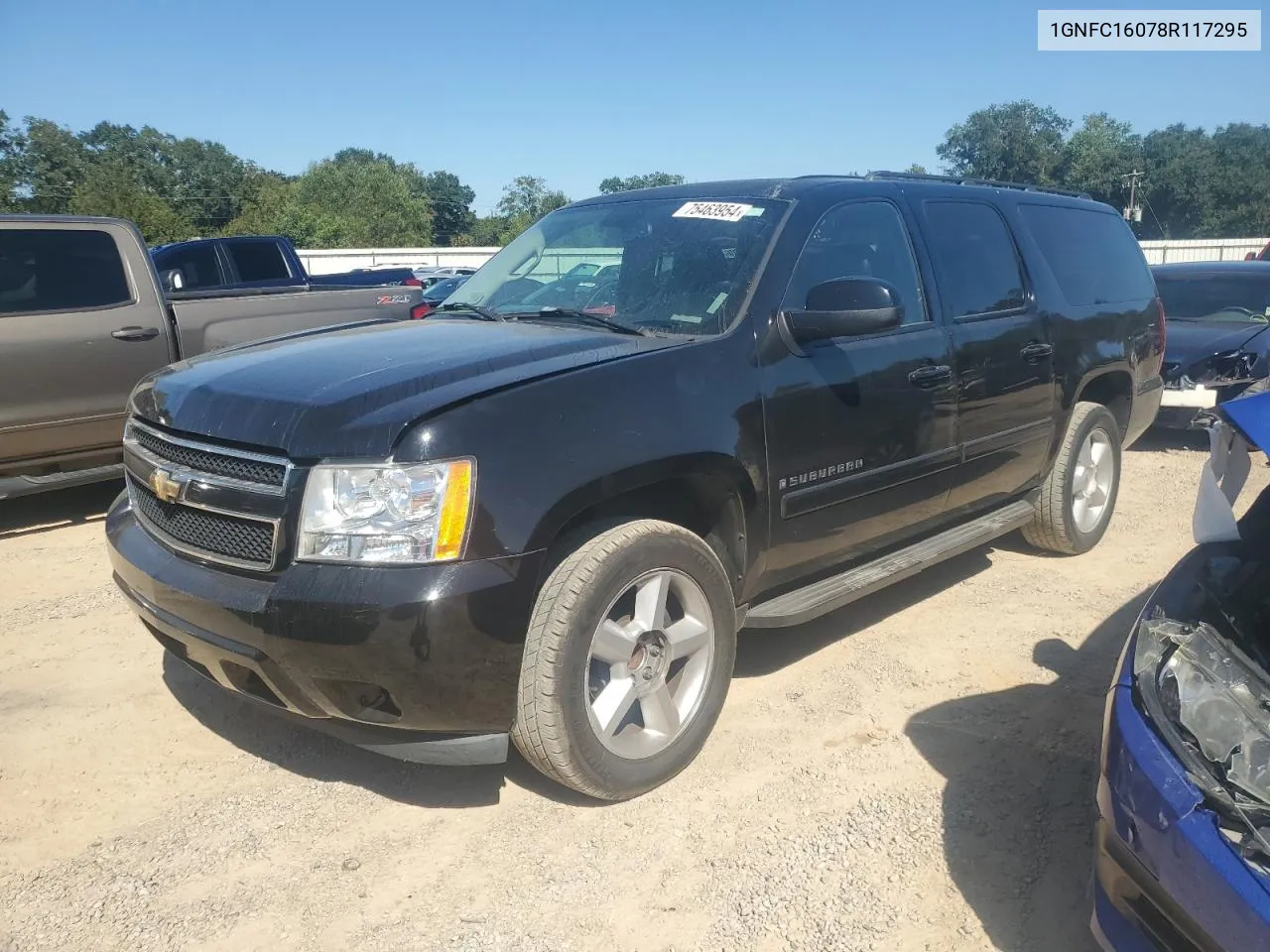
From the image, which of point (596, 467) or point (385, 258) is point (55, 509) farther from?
point (385, 258)

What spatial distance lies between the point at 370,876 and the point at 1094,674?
290 centimetres

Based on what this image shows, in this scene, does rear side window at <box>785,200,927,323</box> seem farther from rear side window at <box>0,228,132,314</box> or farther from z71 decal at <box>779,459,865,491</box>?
rear side window at <box>0,228,132,314</box>

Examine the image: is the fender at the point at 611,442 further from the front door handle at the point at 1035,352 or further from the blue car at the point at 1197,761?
the front door handle at the point at 1035,352

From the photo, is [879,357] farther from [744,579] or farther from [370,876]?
[370,876]

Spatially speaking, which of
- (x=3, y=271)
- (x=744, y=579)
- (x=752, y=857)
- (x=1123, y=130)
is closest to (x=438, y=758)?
(x=752, y=857)

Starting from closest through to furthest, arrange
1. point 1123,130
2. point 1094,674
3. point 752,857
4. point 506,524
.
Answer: point 506,524
point 752,857
point 1094,674
point 1123,130

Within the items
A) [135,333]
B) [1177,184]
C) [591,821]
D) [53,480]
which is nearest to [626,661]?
[591,821]

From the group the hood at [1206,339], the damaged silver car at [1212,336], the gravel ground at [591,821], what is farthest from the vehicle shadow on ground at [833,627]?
the hood at [1206,339]

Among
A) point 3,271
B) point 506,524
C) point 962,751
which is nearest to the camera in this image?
point 506,524

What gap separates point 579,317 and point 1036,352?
2319 millimetres

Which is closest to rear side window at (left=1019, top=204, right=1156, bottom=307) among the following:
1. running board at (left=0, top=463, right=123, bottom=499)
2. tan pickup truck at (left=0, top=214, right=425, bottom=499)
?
tan pickup truck at (left=0, top=214, right=425, bottom=499)

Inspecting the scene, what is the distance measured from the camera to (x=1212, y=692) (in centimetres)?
205

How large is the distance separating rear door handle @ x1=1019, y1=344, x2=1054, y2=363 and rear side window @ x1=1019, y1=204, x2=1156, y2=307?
415 millimetres

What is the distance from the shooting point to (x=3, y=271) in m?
5.79
